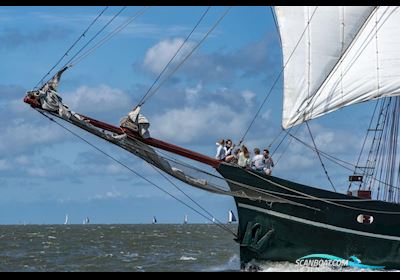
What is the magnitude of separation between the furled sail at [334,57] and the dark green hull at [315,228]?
2428 millimetres

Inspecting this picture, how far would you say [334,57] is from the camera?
3191 centimetres

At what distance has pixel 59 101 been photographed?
27.0 m

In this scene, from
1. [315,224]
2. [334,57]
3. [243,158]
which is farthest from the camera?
[334,57]

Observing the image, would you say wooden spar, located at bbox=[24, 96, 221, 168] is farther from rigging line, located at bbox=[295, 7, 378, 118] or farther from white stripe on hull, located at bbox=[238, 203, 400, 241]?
rigging line, located at bbox=[295, 7, 378, 118]

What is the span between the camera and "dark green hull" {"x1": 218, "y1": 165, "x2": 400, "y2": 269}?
30.9 m

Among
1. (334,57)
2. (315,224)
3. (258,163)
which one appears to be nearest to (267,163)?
(258,163)

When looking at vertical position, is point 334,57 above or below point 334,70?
above

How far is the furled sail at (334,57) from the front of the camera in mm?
31672

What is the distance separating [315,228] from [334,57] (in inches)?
198

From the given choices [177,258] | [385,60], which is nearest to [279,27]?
[385,60]

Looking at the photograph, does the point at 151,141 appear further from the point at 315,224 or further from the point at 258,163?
the point at 315,224

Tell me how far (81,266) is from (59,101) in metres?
14.9
